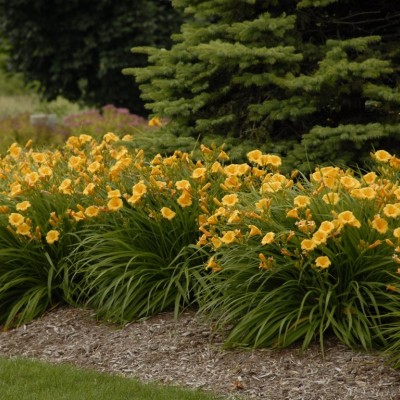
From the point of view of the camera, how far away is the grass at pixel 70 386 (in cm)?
441

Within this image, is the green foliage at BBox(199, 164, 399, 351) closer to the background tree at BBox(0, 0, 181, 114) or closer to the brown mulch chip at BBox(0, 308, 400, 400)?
the brown mulch chip at BBox(0, 308, 400, 400)

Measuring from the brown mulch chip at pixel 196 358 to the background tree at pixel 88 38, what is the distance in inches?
369

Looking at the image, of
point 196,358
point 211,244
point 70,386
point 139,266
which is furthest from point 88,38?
point 70,386

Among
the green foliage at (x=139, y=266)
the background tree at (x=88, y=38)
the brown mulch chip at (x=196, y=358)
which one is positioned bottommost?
the brown mulch chip at (x=196, y=358)

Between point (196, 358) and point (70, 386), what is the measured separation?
27.6 inches

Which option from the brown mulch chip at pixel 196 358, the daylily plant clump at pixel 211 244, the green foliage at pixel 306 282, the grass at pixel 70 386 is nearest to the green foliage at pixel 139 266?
the daylily plant clump at pixel 211 244

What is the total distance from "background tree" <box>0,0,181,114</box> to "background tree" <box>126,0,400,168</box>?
7589 mm

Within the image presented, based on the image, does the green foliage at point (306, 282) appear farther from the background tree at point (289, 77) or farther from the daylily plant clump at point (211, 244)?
the background tree at point (289, 77)

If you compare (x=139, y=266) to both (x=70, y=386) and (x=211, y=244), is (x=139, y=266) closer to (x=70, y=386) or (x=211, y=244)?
(x=211, y=244)

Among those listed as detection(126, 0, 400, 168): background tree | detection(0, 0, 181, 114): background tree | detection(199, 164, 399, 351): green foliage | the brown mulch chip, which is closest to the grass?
the brown mulch chip

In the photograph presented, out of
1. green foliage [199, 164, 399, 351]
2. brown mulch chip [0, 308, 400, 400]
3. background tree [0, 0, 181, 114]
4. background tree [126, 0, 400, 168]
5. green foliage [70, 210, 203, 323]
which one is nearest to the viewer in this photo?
brown mulch chip [0, 308, 400, 400]

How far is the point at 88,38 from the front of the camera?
14.7 m

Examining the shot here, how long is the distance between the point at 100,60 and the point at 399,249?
10.9 meters

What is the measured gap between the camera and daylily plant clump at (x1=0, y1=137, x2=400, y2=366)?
15.3 feet
